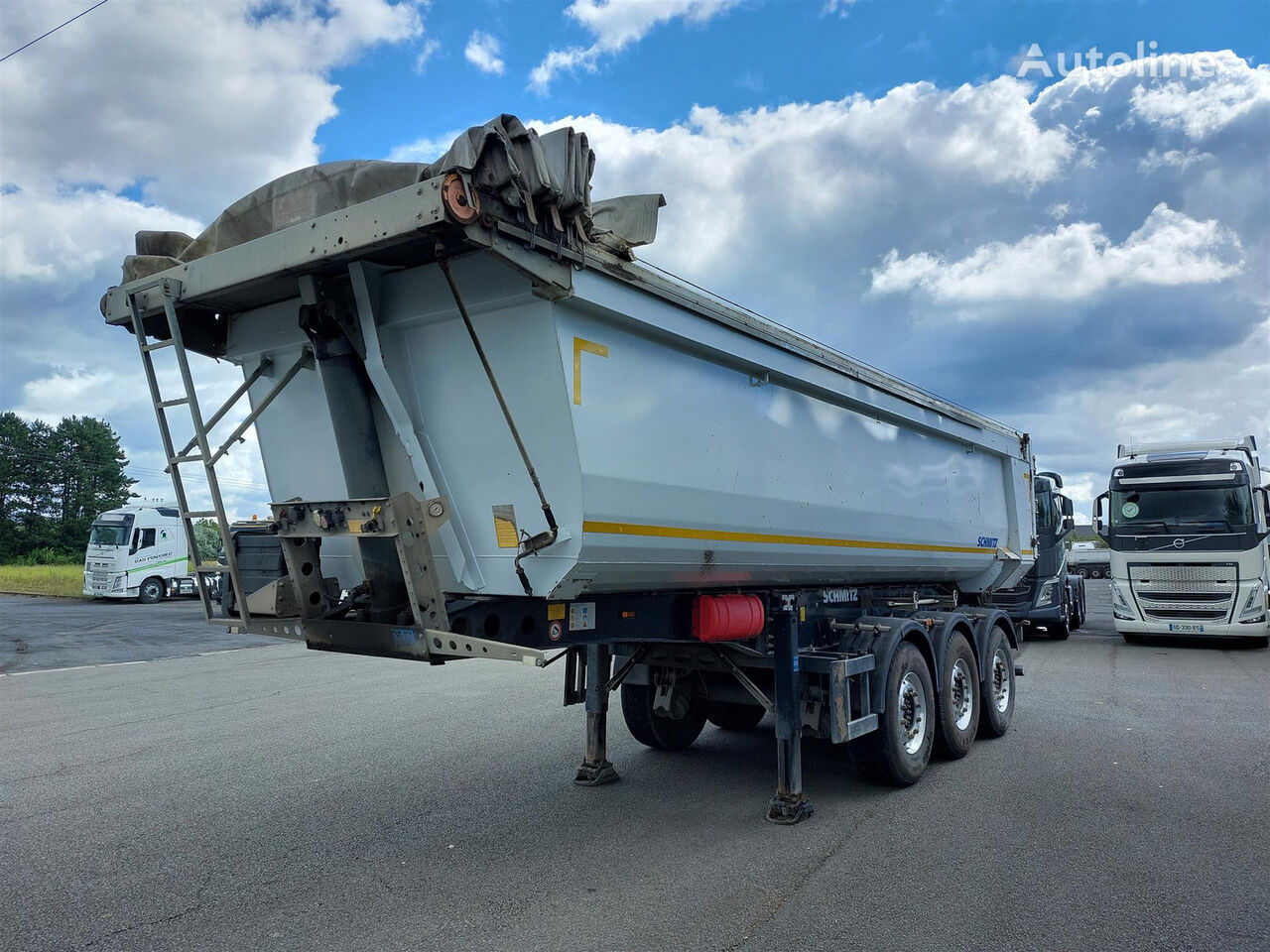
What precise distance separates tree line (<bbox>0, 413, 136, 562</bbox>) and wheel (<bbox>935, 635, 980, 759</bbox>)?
213 feet

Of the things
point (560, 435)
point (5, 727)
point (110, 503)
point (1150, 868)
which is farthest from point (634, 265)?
point (110, 503)

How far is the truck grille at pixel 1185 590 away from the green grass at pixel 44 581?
3335cm

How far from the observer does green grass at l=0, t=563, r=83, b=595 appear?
33125 millimetres

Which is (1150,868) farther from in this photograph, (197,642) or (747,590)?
(197,642)

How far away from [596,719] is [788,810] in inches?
60.5

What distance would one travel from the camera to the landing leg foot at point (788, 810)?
5320mm

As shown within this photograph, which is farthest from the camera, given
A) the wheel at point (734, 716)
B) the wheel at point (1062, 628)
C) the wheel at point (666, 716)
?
the wheel at point (1062, 628)

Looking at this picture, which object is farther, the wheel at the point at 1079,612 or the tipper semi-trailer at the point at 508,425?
the wheel at the point at 1079,612

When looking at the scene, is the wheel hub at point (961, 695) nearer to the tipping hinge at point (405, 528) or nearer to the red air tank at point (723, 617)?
the red air tank at point (723, 617)

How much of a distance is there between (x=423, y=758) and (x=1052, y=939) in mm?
4699

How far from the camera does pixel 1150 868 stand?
450cm

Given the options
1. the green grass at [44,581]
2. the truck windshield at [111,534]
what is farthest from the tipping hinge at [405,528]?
the green grass at [44,581]

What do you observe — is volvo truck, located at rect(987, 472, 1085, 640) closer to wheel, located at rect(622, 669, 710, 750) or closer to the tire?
wheel, located at rect(622, 669, 710, 750)

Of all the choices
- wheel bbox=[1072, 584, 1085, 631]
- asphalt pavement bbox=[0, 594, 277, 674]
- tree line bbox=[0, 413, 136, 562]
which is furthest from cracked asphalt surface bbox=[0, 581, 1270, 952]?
tree line bbox=[0, 413, 136, 562]
